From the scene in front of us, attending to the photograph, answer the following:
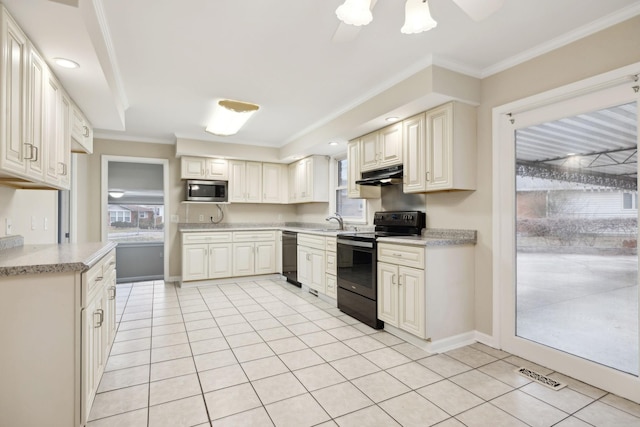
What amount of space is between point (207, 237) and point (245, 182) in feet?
4.10

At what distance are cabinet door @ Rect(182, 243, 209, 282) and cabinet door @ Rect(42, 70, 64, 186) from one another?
276 cm

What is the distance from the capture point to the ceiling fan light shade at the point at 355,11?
1.44 metres

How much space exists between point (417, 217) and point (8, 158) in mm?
3243

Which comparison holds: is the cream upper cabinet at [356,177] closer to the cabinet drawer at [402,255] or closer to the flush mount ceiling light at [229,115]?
the cabinet drawer at [402,255]

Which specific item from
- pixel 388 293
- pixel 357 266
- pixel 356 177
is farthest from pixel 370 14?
pixel 356 177

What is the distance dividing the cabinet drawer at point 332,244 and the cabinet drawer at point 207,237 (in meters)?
2.03

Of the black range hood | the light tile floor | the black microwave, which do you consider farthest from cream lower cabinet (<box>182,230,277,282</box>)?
the black range hood

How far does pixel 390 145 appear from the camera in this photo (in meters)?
3.55

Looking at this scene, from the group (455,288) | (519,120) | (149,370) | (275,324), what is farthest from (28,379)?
(519,120)

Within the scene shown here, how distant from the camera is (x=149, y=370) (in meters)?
2.42

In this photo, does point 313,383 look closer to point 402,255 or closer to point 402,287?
point 402,287

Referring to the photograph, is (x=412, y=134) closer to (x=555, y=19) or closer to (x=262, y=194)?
(x=555, y=19)

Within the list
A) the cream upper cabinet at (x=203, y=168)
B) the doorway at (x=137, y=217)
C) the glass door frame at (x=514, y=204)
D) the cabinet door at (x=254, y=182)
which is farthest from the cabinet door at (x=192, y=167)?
the glass door frame at (x=514, y=204)

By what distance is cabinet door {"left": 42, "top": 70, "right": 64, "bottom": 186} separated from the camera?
2186 mm
